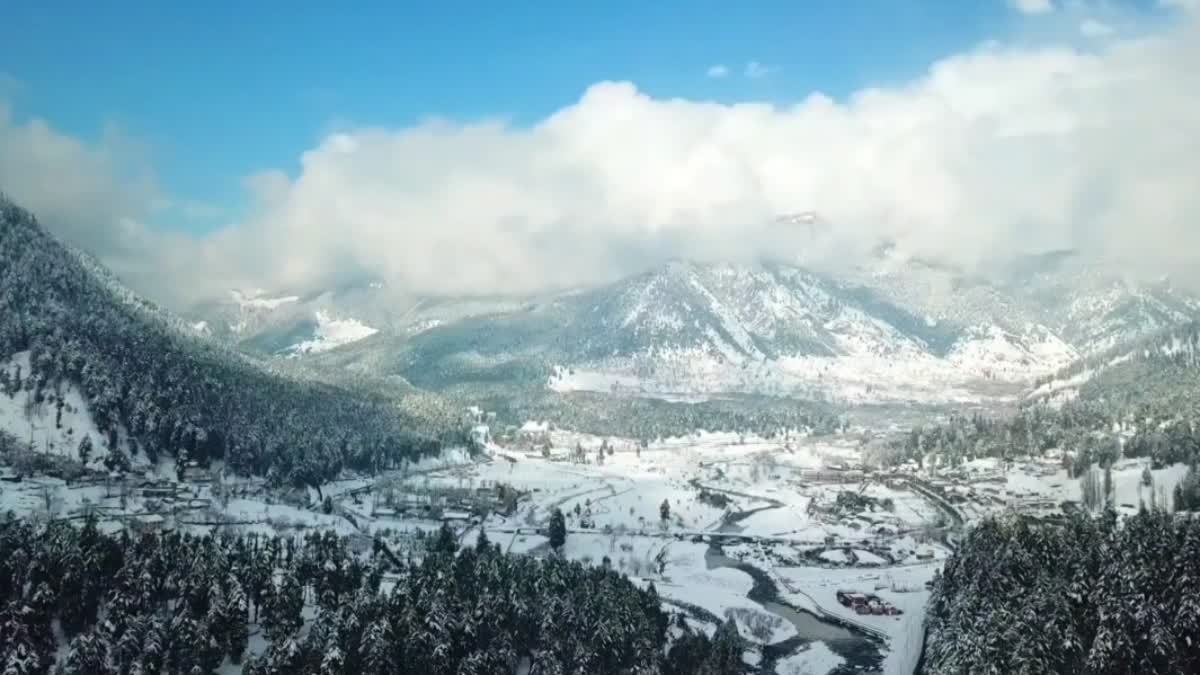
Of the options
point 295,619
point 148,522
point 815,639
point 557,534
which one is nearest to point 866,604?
point 815,639

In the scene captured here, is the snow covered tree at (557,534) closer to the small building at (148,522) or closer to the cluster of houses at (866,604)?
the cluster of houses at (866,604)

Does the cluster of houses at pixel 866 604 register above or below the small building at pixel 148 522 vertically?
below

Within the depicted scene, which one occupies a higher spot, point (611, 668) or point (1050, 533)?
point (1050, 533)

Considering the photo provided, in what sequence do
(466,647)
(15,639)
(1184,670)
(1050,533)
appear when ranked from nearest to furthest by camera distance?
(1184,670) < (15,639) < (466,647) < (1050,533)

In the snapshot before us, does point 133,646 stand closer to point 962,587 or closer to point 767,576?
point 962,587

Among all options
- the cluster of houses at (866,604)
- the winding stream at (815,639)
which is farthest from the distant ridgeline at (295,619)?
the cluster of houses at (866,604)

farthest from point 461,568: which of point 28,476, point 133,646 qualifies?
point 28,476

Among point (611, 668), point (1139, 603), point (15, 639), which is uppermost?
point (1139, 603)
